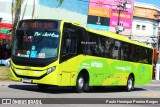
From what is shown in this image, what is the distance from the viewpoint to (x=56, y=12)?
54.3 metres

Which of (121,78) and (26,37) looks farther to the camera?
(121,78)

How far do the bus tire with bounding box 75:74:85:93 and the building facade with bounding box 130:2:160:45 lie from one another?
5130 cm

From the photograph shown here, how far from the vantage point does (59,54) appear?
18016mm

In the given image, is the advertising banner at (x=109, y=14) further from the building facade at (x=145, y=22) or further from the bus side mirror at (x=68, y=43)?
the bus side mirror at (x=68, y=43)

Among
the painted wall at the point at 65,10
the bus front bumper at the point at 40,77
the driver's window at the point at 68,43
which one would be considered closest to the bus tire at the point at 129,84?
the driver's window at the point at 68,43

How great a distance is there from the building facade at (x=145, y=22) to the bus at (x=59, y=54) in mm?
49867

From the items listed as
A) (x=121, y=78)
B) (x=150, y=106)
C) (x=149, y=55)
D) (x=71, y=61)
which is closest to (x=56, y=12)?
(x=149, y=55)

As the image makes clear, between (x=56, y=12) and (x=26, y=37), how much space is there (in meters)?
35.9

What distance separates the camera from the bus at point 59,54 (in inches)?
708

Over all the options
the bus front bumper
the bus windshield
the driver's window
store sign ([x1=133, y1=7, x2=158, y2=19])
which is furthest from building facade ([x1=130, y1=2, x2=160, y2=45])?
the bus front bumper

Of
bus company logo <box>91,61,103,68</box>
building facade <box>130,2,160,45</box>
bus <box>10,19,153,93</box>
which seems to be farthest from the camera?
building facade <box>130,2,160,45</box>

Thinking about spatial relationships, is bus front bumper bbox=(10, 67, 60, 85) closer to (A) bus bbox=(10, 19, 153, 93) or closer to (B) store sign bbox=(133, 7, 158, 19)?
(A) bus bbox=(10, 19, 153, 93)

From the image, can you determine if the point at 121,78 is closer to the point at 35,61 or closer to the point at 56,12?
the point at 35,61

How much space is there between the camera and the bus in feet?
59.0
